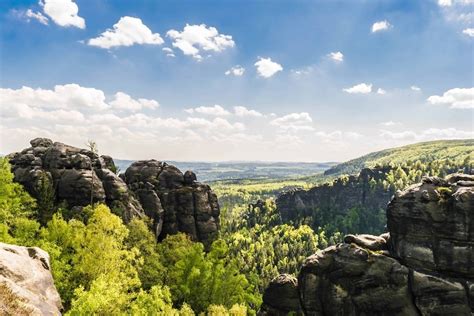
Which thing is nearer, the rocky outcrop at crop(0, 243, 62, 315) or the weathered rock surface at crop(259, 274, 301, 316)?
the rocky outcrop at crop(0, 243, 62, 315)

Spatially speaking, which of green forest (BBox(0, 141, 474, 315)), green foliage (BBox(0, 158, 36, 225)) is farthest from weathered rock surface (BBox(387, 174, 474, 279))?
green foliage (BBox(0, 158, 36, 225))

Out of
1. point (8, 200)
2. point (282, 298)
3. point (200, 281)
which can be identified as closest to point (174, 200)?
point (200, 281)

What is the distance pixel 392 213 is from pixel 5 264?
54464 mm

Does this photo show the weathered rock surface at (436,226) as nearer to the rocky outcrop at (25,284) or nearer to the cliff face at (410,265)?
the cliff face at (410,265)

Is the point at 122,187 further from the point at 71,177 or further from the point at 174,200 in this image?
the point at 174,200

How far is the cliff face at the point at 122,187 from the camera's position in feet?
277

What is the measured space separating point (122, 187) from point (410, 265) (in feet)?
219

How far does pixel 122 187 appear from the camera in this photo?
93188 mm

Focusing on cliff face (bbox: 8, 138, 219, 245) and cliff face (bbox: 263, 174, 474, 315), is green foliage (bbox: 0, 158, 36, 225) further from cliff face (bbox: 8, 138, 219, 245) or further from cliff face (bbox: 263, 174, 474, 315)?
cliff face (bbox: 263, 174, 474, 315)

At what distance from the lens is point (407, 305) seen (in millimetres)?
55000

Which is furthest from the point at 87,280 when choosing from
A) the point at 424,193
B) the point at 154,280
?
the point at 424,193

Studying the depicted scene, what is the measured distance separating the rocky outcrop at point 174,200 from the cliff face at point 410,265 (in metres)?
48.4

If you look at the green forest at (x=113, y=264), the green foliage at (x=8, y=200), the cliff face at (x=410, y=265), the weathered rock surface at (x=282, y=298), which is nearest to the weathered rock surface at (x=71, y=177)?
the green forest at (x=113, y=264)

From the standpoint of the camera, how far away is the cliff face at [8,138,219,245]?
277 ft
